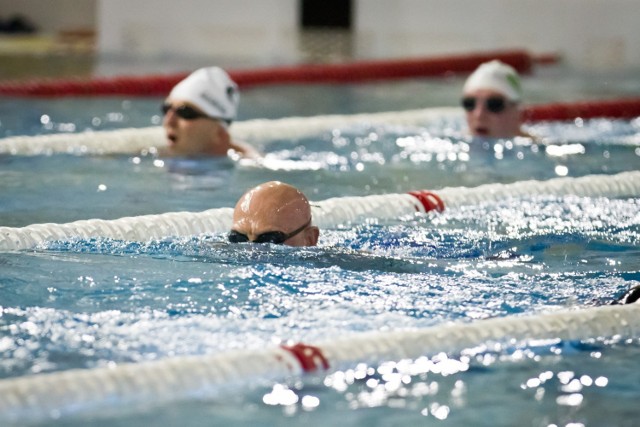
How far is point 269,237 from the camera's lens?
3818 millimetres

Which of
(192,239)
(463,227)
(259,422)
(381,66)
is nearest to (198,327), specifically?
(259,422)

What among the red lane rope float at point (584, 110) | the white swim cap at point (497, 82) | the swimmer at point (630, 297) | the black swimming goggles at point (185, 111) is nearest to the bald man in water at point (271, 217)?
the swimmer at point (630, 297)

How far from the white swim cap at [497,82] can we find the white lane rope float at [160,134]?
1127 mm

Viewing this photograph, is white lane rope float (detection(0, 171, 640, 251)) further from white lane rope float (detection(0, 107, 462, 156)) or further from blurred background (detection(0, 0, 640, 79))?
blurred background (detection(0, 0, 640, 79))

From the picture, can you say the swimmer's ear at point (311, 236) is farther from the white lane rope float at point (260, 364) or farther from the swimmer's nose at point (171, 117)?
the swimmer's nose at point (171, 117)

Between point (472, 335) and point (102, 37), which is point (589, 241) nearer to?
point (472, 335)

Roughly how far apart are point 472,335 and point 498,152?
3.72 m

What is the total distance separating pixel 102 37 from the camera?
14062 mm

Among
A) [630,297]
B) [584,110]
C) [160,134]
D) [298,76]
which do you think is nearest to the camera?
[630,297]

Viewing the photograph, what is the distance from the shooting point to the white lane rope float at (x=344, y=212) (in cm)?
421

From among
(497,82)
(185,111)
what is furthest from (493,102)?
(185,111)

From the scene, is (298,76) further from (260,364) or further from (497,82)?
(260,364)

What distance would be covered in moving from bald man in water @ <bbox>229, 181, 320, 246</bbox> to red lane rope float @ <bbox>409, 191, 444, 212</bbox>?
45.9 inches

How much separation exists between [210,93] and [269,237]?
Answer: 256 cm
